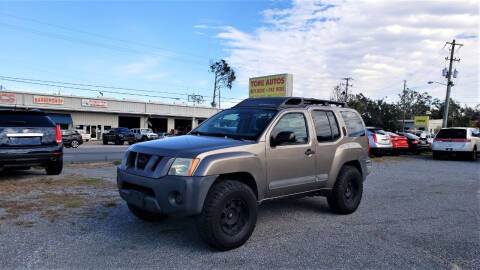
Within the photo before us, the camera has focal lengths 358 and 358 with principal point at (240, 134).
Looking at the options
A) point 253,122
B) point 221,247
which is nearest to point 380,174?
point 253,122

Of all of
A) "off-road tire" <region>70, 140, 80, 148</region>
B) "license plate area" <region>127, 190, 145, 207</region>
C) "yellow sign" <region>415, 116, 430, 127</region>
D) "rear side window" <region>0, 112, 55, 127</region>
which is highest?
"yellow sign" <region>415, 116, 430, 127</region>

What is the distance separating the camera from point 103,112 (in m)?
45.1

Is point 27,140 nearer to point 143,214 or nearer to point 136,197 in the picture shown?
point 143,214

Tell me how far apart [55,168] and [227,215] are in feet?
20.8

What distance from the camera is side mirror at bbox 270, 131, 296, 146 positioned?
456cm

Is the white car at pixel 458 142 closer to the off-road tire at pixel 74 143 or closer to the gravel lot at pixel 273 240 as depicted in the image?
the gravel lot at pixel 273 240

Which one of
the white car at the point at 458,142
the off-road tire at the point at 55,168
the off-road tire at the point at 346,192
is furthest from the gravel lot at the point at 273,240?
the white car at the point at 458,142

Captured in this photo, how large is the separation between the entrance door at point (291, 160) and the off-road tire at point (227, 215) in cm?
53

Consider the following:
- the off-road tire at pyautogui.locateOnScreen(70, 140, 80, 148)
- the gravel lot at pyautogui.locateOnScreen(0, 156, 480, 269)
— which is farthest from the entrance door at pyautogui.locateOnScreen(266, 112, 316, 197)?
the off-road tire at pyautogui.locateOnScreen(70, 140, 80, 148)

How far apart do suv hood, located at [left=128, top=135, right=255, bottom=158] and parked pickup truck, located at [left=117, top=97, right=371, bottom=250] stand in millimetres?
A: 11

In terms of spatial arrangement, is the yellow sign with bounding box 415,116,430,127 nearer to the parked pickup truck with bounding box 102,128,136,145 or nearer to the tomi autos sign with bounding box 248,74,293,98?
the tomi autos sign with bounding box 248,74,293,98

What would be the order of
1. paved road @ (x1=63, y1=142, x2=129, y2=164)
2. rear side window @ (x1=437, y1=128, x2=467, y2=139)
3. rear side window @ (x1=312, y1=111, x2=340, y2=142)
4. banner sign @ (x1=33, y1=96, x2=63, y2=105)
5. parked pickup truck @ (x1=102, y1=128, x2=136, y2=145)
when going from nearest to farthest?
rear side window @ (x1=312, y1=111, x2=340, y2=142), paved road @ (x1=63, y1=142, x2=129, y2=164), rear side window @ (x1=437, y1=128, x2=467, y2=139), parked pickup truck @ (x1=102, y1=128, x2=136, y2=145), banner sign @ (x1=33, y1=96, x2=63, y2=105)

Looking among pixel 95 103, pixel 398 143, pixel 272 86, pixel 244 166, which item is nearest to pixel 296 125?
pixel 244 166

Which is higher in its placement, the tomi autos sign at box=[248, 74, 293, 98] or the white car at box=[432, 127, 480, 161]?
the tomi autos sign at box=[248, 74, 293, 98]
